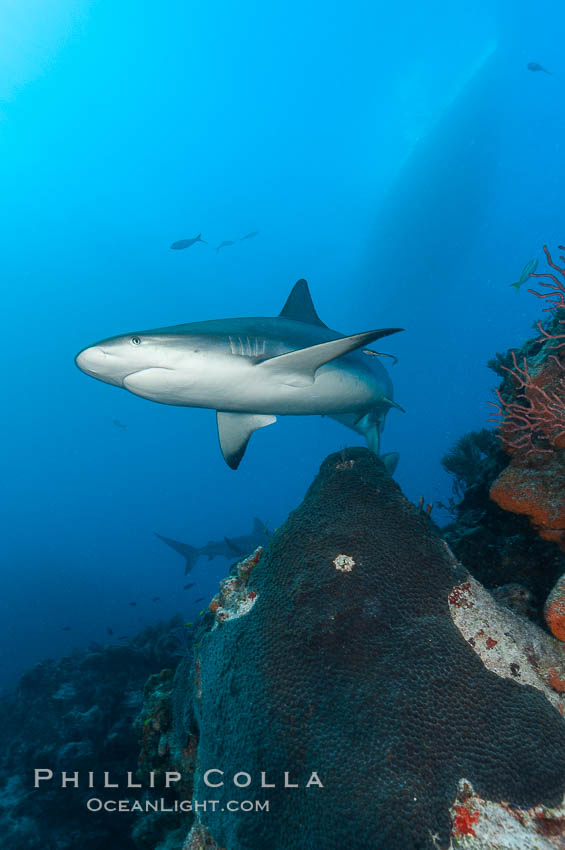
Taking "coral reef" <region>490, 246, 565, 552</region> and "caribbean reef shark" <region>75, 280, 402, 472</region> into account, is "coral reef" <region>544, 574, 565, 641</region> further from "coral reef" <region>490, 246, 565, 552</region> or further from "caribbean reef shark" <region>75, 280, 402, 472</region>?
"caribbean reef shark" <region>75, 280, 402, 472</region>

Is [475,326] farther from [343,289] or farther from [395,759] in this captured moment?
[395,759]

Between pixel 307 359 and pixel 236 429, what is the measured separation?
1766 mm

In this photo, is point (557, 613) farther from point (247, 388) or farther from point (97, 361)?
point (97, 361)

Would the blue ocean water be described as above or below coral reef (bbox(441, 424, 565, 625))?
above

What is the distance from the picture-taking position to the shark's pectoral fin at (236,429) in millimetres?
5262

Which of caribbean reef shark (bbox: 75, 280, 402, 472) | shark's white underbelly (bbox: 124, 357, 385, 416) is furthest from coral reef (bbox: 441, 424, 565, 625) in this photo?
caribbean reef shark (bbox: 75, 280, 402, 472)

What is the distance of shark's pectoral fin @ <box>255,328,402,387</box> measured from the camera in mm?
3434

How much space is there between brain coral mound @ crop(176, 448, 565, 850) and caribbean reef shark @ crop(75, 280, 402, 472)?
58.8 inches

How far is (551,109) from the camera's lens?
6212cm

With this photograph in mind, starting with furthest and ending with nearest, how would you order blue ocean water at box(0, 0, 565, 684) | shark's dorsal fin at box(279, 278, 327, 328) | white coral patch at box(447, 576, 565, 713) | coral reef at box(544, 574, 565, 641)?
blue ocean water at box(0, 0, 565, 684), shark's dorsal fin at box(279, 278, 327, 328), coral reef at box(544, 574, 565, 641), white coral patch at box(447, 576, 565, 713)

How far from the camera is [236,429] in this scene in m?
5.34

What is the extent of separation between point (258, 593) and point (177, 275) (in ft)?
359

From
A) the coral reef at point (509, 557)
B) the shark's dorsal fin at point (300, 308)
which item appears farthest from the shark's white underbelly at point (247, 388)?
the coral reef at point (509, 557)

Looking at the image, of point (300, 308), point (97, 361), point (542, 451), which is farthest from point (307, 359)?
point (300, 308)
